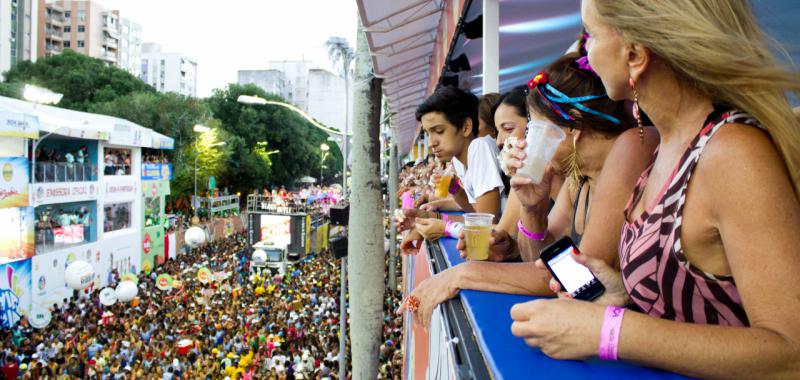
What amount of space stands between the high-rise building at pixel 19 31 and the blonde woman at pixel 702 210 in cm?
6068

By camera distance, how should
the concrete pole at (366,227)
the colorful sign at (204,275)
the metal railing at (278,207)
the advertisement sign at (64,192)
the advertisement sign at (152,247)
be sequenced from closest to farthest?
the concrete pole at (366,227)
the advertisement sign at (64,192)
the colorful sign at (204,275)
the advertisement sign at (152,247)
the metal railing at (278,207)

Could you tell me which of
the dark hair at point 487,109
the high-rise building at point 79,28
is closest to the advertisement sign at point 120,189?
the dark hair at point 487,109

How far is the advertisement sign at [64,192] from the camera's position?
62.8 feet

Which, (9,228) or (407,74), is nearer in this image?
(407,74)

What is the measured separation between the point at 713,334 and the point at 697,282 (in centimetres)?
11

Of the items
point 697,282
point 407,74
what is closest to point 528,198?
point 697,282

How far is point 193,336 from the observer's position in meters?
14.6

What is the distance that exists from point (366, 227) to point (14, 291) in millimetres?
16505

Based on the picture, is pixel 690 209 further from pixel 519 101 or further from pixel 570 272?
pixel 519 101

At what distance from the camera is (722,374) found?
37.5 inches

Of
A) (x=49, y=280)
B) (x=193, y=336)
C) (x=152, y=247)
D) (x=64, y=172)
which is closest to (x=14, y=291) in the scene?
(x=49, y=280)

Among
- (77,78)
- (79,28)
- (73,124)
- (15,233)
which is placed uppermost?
(79,28)

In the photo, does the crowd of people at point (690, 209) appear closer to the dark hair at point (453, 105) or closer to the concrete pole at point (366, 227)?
the dark hair at point (453, 105)

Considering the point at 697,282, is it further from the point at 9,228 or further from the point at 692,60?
the point at 9,228
